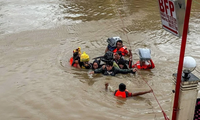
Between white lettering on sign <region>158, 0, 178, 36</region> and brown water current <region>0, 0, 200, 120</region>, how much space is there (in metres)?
2.29

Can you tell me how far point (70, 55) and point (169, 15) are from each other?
5.85 m

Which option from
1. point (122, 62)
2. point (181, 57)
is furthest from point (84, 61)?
point (181, 57)

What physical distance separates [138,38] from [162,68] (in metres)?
3.13

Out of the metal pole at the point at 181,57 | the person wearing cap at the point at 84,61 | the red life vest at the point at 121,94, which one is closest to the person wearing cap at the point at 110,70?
the person wearing cap at the point at 84,61

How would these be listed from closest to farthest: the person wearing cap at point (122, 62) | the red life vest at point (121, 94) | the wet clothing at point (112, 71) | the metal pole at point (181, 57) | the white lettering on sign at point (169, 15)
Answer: the metal pole at point (181, 57) → the white lettering on sign at point (169, 15) → the red life vest at point (121, 94) → the wet clothing at point (112, 71) → the person wearing cap at point (122, 62)

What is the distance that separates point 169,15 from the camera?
2.92 metres

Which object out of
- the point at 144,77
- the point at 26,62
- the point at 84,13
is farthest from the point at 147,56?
the point at 84,13

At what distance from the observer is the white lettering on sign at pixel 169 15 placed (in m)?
2.80

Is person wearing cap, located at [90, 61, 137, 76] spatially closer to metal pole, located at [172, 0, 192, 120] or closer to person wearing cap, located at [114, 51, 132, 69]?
person wearing cap, located at [114, 51, 132, 69]

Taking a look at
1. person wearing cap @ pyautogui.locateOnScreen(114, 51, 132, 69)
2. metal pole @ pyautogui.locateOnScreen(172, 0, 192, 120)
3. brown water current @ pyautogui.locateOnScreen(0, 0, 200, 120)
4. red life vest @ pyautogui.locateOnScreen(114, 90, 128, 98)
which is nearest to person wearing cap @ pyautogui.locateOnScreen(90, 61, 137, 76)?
brown water current @ pyautogui.locateOnScreen(0, 0, 200, 120)

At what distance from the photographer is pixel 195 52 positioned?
8.08m

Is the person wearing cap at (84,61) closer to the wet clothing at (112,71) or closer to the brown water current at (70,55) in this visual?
the brown water current at (70,55)

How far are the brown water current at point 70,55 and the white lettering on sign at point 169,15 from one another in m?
2.29

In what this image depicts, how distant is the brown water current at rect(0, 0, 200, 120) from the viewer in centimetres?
500
